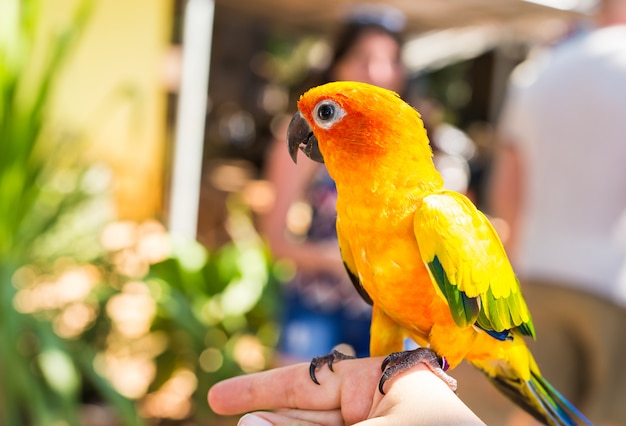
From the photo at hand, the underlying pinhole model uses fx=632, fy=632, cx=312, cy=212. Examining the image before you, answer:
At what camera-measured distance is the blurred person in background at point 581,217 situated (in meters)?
1.47

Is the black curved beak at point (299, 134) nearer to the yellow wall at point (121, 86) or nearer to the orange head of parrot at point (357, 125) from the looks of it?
the orange head of parrot at point (357, 125)

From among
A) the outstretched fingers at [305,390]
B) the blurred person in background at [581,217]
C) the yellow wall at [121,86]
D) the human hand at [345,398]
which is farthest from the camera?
the yellow wall at [121,86]

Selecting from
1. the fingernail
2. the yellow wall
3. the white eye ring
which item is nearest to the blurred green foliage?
the yellow wall

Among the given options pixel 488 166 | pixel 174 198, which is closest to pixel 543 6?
pixel 488 166

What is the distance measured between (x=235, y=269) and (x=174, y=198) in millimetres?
810

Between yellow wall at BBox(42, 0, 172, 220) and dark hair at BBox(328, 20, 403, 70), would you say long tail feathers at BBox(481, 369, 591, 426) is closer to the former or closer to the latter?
dark hair at BBox(328, 20, 403, 70)

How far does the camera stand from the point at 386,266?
2.41 feet

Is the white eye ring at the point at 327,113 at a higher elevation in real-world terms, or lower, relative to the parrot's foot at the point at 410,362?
higher

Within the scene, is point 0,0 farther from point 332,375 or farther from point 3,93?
point 332,375

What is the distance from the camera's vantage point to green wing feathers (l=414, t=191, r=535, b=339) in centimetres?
72

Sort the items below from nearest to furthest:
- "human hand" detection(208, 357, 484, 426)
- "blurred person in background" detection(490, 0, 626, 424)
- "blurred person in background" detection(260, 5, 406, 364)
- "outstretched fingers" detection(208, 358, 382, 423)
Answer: "human hand" detection(208, 357, 484, 426), "outstretched fingers" detection(208, 358, 382, 423), "blurred person in background" detection(490, 0, 626, 424), "blurred person in background" detection(260, 5, 406, 364)

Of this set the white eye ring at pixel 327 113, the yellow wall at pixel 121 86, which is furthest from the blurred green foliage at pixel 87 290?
the white eye ring at pixel 327 113

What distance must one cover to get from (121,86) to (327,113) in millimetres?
2454

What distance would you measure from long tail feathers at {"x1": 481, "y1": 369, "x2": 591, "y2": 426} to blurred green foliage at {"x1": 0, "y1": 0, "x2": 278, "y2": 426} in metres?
1.27
